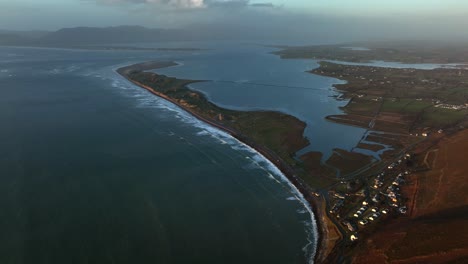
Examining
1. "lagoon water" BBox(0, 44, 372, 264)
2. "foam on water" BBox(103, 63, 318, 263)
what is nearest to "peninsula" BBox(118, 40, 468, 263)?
"foam on water" BBox(103, 63, 318, 263)

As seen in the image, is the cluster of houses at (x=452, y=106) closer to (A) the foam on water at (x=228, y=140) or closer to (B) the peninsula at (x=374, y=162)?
(B) the peninsula at (x=374, y=162)

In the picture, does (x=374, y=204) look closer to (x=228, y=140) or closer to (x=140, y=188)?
(x=140, y=188)

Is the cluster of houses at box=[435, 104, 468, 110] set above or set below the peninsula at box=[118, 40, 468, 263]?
above

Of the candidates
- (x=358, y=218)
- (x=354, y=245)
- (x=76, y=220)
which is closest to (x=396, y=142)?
(x=358, y=218)

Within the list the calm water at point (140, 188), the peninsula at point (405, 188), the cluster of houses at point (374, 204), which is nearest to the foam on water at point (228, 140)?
the calm water at point (140, 188)

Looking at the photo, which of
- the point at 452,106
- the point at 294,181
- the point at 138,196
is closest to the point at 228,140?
the point at 294,181

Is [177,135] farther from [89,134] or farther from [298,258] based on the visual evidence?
[298,258]

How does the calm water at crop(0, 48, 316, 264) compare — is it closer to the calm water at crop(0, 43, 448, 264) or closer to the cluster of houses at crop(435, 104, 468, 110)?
the calm water at crop(0, 43, 448, 264)
